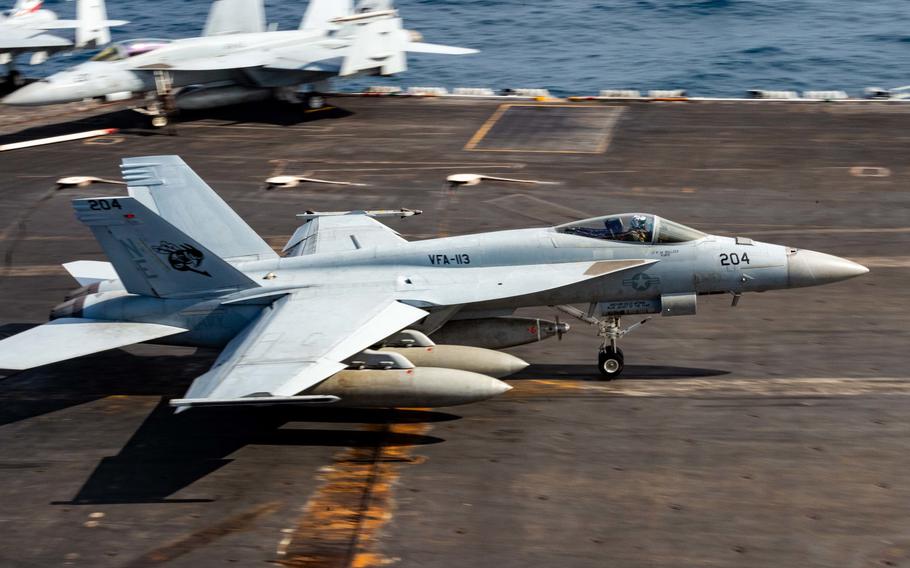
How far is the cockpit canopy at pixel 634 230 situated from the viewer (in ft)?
65.0

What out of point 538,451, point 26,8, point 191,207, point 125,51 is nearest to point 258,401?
point 538,451

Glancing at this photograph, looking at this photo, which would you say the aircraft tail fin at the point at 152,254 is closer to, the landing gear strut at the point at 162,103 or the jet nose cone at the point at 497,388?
the jet nose cone at the point at 497,388

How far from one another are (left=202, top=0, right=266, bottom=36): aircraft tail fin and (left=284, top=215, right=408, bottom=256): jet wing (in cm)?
2508

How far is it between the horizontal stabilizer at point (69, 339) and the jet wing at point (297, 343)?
1.81m

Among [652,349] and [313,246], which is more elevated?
[313,246]

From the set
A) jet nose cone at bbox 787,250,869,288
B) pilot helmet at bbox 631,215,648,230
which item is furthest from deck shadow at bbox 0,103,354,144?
jet nose cone at bbox 787,250,869,288

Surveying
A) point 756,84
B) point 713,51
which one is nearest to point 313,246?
point 756,84

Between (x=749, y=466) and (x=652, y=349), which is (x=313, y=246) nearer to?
(x=652, y=349)

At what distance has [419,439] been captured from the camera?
59.2 ft

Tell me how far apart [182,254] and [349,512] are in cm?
654

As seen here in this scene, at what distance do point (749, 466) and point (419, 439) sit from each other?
17.9 ft

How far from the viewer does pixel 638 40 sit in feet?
243

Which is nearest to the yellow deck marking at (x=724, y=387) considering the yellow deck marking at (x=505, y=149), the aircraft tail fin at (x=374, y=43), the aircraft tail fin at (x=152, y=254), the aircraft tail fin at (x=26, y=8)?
the aircraft tail fin at (x=152, y=254)

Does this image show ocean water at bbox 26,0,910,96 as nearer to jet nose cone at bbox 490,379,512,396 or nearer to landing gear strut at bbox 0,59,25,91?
landing gear strut at bbox 0,59,25,91
